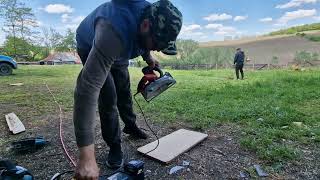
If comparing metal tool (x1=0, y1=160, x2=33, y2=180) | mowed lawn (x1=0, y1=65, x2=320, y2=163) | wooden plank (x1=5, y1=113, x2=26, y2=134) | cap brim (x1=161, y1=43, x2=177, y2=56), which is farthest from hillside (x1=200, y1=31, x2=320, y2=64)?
metal tool (x1=0, y1=160, x2=33, y2=180)

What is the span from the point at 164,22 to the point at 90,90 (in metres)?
0.58

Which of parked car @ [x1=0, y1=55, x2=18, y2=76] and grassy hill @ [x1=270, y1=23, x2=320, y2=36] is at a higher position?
grassy hill @ [x1=270, y1=23, x2=320, y2=36]

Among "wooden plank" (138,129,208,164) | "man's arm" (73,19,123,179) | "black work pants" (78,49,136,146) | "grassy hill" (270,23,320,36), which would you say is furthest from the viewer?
"grassy hill" (270,23,320,36)

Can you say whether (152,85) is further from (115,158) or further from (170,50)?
(115,158)

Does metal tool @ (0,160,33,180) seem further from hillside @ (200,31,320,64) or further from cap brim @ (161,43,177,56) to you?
→ hillside @ (200,31,320,64)

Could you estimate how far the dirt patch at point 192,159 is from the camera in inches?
98.0

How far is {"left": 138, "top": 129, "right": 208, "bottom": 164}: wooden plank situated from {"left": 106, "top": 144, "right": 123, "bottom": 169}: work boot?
323 millimetres

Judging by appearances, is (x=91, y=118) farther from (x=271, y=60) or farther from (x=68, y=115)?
(x=271, y=60)

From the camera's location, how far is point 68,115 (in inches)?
183

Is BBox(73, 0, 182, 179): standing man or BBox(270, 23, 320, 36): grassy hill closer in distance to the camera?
BBox(73, 0, 182, 179): standing man

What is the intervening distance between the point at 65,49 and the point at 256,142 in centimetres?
6369

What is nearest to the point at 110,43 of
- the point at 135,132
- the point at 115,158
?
the point at 115,158

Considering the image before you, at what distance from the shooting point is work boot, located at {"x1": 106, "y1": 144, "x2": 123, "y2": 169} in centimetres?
259

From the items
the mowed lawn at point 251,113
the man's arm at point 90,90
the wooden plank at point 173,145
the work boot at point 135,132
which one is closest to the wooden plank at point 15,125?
the mowed lawn at point 251,113
